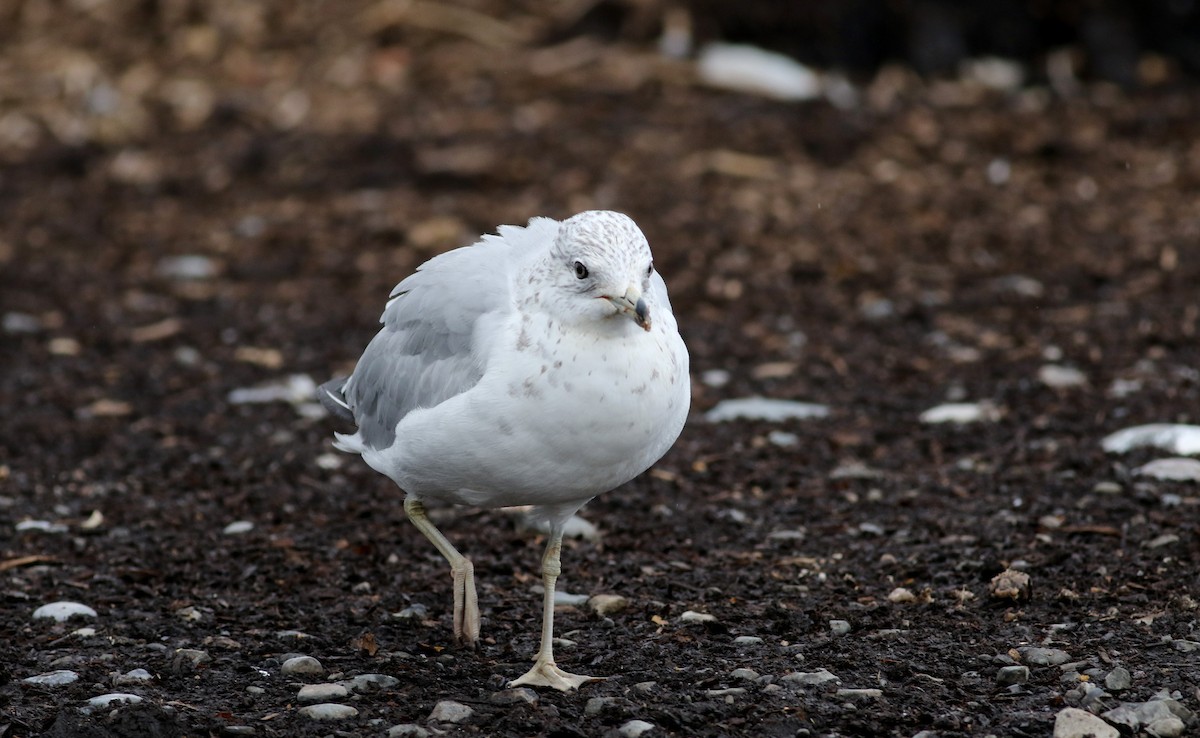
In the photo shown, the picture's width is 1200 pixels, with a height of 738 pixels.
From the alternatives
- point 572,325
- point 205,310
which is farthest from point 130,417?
point 572,325

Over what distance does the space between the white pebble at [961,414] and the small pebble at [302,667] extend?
10.3 ft

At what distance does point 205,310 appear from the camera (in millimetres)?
8258

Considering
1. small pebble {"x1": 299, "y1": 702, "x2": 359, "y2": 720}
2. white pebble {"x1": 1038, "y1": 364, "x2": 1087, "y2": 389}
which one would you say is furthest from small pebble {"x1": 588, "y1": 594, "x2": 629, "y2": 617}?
white pebble {"x1": 1038, "y1": 364, "x2": 1087, "y2": 389}

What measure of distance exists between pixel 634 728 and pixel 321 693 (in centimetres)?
85

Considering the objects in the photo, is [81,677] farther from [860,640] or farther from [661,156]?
[661,156]

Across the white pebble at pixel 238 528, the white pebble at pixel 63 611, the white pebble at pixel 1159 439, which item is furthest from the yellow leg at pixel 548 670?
the white pebble at pixel 1159 439

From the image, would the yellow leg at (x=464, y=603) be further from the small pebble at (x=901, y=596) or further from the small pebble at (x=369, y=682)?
the small pebble at (x=901, y=596)

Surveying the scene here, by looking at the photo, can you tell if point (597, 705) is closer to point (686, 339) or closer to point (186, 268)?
point (686, 339)

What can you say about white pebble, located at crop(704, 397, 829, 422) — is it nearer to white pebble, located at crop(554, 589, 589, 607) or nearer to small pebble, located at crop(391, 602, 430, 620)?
white pebble, located at crop(554, 589, 589, 607)

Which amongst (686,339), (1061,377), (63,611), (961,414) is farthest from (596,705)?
(686,339)

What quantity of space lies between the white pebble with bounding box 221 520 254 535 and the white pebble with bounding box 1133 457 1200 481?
321 cm

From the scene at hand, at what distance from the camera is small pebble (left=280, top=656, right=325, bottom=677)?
4.05 meters

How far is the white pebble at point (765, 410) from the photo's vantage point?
6.47 m

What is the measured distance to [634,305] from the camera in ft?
11.7
